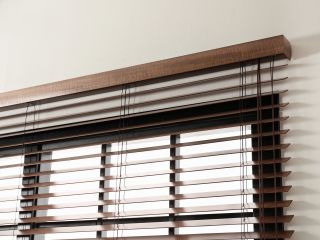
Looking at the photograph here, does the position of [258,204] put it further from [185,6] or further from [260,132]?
[185,6]

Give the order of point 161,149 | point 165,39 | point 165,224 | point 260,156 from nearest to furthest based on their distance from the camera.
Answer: point 260,156
point 165,224
point 161,149
point 165,39

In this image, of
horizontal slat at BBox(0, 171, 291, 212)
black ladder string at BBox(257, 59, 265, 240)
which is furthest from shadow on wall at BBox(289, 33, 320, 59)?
horizontal slat at BBox(0, 171, 291, 212)

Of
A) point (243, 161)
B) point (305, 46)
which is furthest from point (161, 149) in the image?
point (305, 46)

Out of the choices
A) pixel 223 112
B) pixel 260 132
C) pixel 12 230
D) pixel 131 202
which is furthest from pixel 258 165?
pixel 12 230

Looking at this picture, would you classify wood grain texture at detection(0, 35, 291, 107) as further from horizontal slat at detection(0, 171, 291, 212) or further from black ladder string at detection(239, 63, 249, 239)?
horizontal slat at detection(0, 171, 291, 212)

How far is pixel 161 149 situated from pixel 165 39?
0.39 m

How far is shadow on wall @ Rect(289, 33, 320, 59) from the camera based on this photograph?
6.09 ft

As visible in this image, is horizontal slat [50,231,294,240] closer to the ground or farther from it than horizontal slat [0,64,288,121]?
closer to the ground

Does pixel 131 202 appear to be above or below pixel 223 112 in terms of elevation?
below

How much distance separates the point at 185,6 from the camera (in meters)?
2.15

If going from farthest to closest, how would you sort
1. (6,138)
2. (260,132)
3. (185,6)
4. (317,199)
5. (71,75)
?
(6,138), (71,75), (185,6), (260,132), (317,199)

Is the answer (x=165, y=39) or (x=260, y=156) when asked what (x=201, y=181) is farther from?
(x=165, y=39)

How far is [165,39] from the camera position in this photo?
216 centimetres

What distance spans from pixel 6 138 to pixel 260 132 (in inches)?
45.8
